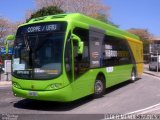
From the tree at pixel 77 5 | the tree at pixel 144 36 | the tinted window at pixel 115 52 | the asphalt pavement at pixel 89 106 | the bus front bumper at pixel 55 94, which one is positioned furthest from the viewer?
the tree at pixel 144 36

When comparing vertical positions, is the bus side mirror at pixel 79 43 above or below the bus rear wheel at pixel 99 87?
above

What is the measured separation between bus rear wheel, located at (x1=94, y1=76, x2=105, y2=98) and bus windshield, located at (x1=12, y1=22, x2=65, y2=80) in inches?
115

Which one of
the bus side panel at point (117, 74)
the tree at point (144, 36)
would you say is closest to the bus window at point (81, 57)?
the bus side panel at point (117, 74)

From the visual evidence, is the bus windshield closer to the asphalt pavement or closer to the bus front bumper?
the bus front bumper

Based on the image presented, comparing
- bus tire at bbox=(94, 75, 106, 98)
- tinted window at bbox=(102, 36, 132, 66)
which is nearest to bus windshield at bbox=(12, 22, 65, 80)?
bus tire at bbox=(94, 75, 106, 98)

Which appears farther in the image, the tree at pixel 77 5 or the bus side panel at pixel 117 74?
the tree at pixel 77 5

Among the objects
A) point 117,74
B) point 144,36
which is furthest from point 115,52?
point 144,36

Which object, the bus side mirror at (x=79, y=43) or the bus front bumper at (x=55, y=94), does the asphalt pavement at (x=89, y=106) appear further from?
the bus side mirror at (x=79, y=43)

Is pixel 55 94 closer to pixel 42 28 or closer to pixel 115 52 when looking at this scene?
pixel 42 28

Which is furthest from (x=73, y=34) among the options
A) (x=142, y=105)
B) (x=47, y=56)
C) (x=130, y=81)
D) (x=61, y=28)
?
(x=130, y=81)

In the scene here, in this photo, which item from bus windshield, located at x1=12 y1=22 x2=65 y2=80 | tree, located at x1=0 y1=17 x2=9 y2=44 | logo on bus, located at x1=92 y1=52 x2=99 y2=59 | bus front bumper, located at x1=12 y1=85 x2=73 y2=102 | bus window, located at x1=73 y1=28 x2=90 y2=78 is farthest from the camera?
tree, located at x1=0 y1=17 x2=9 y2=44

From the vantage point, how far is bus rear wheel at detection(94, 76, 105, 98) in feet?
42.2

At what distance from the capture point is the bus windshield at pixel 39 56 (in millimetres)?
10336

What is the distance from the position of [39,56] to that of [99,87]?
3494mm
